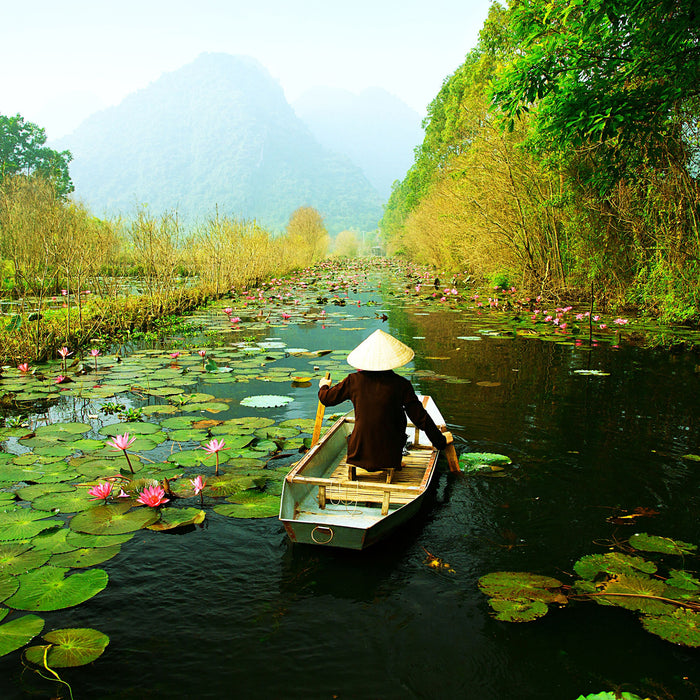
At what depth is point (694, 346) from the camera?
8828 millimetres

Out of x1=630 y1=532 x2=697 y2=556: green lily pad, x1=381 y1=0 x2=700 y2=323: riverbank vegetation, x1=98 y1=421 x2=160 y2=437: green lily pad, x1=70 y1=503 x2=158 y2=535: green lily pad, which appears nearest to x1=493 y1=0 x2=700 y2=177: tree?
x1=381 y1=0 x2=700 y2=323: riverbank vegetation

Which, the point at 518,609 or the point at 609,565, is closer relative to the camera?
the point at 518,609

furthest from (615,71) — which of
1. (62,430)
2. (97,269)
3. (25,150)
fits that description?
(25,150)

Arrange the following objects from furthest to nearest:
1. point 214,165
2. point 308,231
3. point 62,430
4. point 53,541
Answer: point 214,165 → point 308,231 → point 62,430 → point 53,541

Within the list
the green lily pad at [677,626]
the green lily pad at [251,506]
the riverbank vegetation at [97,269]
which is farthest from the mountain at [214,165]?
the green lily pad at [677,626]

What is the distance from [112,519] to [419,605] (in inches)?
76.3

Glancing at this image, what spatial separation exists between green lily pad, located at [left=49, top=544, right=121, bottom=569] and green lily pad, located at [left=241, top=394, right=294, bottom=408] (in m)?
2.90

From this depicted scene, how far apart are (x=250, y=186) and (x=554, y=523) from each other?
152m

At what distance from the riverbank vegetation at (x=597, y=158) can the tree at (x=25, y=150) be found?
40.1 meters

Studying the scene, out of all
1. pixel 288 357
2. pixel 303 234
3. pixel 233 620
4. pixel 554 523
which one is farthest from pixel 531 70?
pixel 303 234

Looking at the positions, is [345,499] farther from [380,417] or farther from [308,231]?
[308,231]

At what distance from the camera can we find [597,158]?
10.7 metres

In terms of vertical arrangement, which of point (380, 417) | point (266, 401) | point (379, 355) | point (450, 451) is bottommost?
point (266, 401)

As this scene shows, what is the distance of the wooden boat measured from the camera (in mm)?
2953
